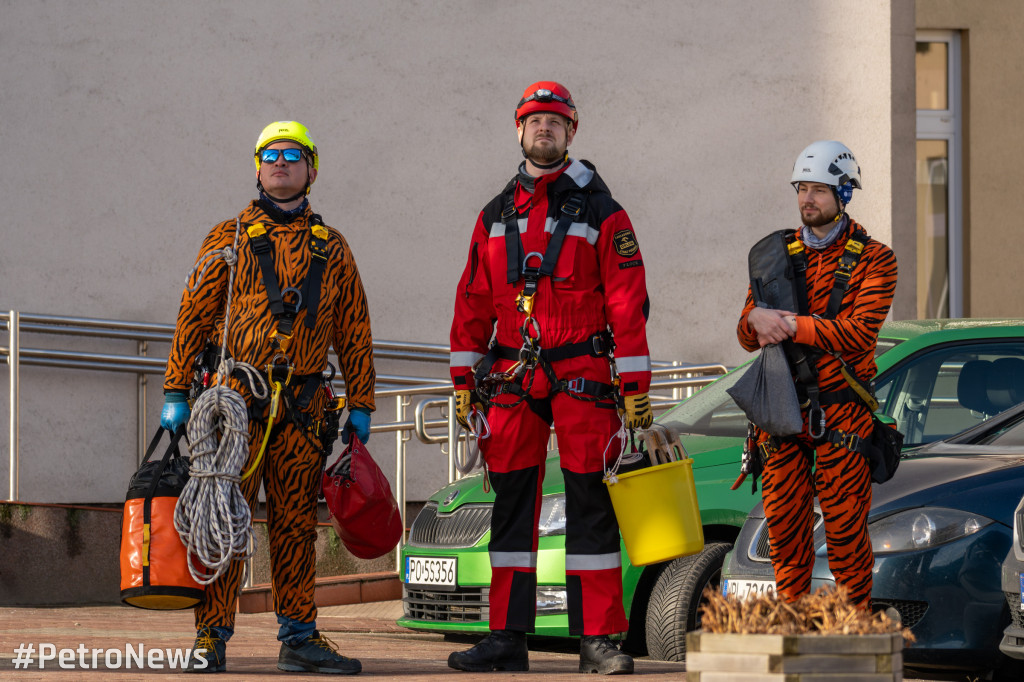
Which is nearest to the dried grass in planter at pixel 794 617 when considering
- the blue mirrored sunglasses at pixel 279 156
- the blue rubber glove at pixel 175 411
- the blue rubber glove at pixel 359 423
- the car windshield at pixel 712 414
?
the blue rubber glove at pixel 359 423

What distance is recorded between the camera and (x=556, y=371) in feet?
19.4

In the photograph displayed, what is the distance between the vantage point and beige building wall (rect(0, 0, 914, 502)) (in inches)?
471

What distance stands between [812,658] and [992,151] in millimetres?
12872

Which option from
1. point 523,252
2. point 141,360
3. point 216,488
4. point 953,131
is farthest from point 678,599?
point 953,131

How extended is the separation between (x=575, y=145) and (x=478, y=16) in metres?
1.35

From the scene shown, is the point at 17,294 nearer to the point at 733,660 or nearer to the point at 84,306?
the point at 84,306

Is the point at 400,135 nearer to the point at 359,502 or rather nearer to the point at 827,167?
the point at 359,502

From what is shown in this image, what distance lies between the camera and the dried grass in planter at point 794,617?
11.8 ft

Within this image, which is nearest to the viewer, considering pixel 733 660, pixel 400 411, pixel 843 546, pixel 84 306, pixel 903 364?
pixel 733 660

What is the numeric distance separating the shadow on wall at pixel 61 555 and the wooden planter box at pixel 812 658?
268 inches

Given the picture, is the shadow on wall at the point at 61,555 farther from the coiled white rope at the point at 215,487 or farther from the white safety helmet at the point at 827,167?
the white safety helmet at the point at 827,167

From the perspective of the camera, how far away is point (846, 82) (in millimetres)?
13617

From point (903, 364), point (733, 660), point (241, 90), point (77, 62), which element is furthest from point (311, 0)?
point (733, 660)

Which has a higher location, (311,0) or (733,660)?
Answer: (311,0)
